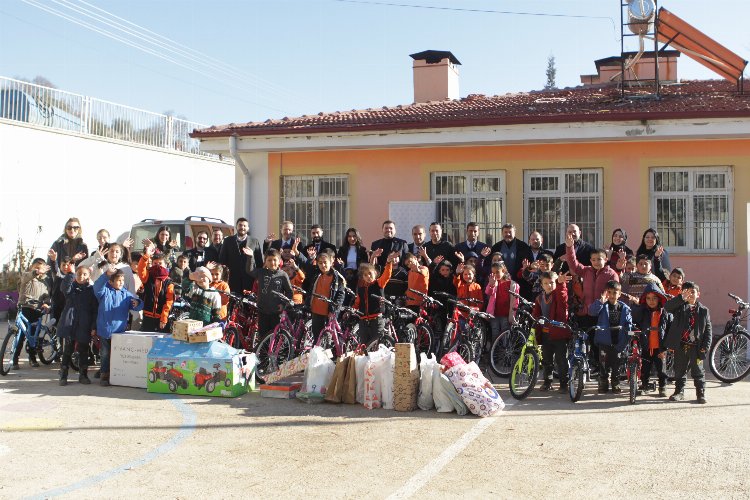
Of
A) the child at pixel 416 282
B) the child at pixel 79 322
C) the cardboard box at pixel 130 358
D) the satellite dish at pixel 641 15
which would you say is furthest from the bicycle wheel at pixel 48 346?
the satellite dish at pixel 641 15

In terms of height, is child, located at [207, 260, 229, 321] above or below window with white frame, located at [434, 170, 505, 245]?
below

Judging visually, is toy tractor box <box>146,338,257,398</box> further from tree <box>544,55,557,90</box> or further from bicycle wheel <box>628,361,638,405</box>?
tree <box>544,55,557,90</box>

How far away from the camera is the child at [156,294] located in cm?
1046

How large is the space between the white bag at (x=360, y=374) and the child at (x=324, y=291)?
5.04 ft

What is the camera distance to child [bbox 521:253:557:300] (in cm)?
979

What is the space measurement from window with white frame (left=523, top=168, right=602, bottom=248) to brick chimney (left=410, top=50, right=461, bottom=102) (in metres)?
5.27

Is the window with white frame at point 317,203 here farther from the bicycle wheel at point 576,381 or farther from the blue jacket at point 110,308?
the bicycle wheel at point 576,381

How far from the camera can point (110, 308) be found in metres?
9.80

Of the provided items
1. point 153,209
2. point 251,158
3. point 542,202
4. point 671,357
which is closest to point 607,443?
point 671,357

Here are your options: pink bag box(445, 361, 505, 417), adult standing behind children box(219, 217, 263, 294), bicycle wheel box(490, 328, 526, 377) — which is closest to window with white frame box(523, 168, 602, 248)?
bicycle wheel box(490, 328, 526, 377)

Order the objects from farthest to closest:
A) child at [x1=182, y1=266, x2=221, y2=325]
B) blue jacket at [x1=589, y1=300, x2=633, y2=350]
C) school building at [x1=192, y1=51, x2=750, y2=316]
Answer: school building at [x1=192, y1=51, x2=750, y2=316]
child at [x1=182, y1=266, x2=221, y2=325]
blue jacket at [x1=589, y1=300, x2=633, y2=350]

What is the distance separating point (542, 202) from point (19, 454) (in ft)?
30.3

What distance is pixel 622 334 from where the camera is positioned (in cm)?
883

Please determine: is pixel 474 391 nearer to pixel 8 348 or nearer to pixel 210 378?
pixel 210 378
